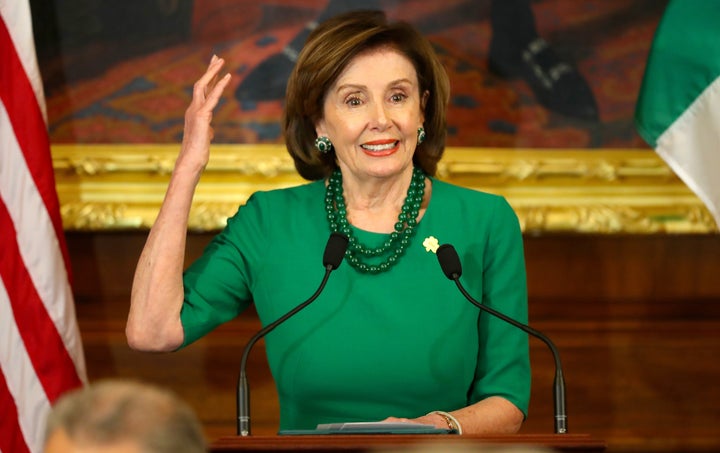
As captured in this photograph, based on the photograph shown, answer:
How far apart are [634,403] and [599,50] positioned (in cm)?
115

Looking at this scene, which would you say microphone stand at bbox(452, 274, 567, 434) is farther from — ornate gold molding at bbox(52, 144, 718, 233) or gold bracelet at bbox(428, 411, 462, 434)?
ornate gold molding at bbox(52, 144, 718, 233)

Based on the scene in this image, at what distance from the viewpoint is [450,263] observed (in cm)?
255

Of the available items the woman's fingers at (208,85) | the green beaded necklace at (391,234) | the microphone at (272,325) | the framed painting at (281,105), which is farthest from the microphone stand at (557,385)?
the framed painting at (281,105)

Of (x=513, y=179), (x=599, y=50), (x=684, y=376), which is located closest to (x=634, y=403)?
(x=684, y=376)

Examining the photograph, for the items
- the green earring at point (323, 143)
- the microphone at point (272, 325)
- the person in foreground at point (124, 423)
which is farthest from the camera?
the green earring at point (323, 143)

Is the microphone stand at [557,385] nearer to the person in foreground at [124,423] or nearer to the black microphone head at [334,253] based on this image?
the black microphone head at [334,253]

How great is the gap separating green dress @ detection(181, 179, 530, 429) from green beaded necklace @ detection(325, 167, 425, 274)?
23mm

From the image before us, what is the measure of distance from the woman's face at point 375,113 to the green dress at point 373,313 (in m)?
0.18

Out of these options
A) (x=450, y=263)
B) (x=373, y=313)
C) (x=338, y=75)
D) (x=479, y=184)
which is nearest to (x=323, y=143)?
(x=338, y=75)

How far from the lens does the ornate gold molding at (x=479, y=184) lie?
3646 millimetres

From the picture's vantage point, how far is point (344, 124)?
9.51 ft

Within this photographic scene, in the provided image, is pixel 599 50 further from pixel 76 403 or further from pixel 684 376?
pixel 76 403

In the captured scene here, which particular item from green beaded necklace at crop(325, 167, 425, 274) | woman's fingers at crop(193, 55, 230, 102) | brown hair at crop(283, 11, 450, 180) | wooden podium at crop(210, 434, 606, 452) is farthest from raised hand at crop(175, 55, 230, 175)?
wooden podium at crop(210, 434, 606, 452)

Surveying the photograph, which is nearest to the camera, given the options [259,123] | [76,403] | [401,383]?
[76,403]
